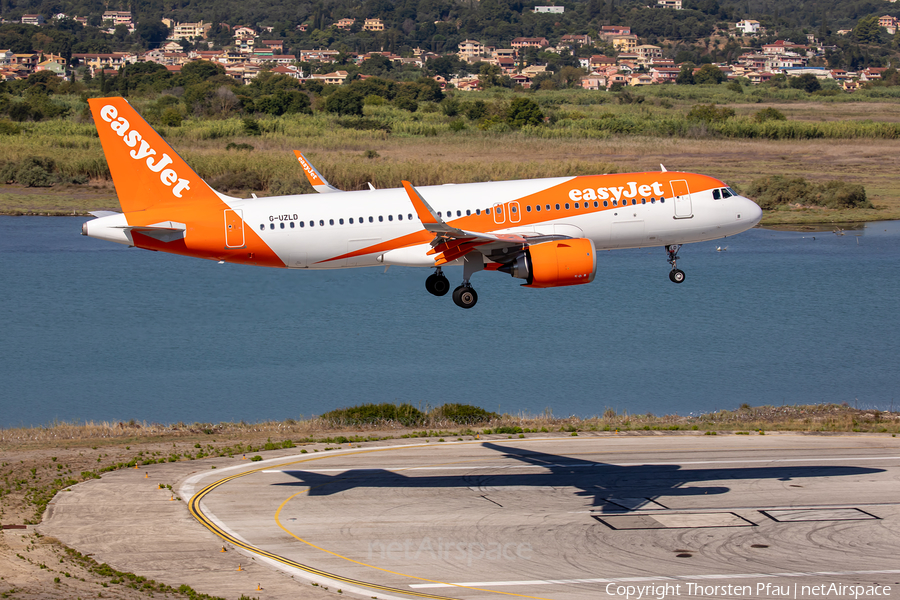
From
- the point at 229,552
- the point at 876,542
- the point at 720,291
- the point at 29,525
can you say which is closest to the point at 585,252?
the point at 876,542

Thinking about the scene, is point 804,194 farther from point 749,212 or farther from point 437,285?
point 437,285

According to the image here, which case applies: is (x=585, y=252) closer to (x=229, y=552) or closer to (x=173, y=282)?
(x=229, y=552)

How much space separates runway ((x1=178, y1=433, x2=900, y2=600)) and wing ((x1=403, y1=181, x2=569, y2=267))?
10.5 meters

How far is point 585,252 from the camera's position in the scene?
49156mm

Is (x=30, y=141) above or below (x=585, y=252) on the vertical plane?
above

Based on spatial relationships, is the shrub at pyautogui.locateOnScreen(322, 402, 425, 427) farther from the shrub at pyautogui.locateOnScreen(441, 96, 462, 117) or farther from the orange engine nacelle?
the shrub at pyautogui.locateOnScreen(441, 96, 462, 117)

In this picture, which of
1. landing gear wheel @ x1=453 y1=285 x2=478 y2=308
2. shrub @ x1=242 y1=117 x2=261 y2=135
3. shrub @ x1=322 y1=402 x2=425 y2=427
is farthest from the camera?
shrub @ x1=242 y1=117 x2=261 y2=135

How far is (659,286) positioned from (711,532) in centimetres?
6316

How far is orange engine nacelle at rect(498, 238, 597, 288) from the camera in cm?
4878

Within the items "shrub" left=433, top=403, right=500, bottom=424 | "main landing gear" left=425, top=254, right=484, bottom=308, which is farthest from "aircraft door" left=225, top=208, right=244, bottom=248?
"shrub" left=433, top=403, right=500, bottom=424

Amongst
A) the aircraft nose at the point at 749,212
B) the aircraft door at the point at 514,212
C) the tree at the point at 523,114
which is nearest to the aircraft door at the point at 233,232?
the aircraft door at the point at 514,212

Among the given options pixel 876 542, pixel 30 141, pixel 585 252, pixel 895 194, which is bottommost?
pixel 876 542

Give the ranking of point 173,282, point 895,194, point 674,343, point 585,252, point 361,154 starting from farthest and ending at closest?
point 361,154
point 895,194
point 173,282
point 674,343
point 585,252

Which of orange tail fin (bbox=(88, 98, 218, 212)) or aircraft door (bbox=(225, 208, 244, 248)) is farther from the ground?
orange tail fin (bbox=(88, 98, 218, 212))
